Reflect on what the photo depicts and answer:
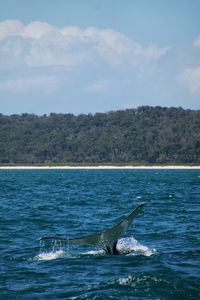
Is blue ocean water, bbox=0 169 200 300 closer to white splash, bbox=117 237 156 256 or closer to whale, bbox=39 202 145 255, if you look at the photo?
white splash, bbox=117 237 156 256

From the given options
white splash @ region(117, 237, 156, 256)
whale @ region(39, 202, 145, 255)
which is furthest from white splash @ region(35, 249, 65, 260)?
whale @ region(39, 202, 145, 255)

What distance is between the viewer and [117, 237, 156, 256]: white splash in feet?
76.8

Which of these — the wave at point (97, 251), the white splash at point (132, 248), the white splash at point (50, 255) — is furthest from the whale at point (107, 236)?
the white splash at point (50, 255)

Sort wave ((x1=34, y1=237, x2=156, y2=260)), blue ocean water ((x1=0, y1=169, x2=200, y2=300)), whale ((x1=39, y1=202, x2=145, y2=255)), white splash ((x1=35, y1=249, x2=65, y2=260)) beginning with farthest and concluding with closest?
wave ((x1=34, y1=237, x2=156, y2=260)) < white splash ((x1=35, y1=249, x2=65, y2=260)) < whale ((x1=39, y1=202, x2=145, y2=255)) < blue ocean water ((x1=0, y1=169, x2=200, y2=300))

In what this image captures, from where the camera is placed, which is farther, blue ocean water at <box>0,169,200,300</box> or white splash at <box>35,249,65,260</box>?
white splash at <box>35,249,65,260</box>

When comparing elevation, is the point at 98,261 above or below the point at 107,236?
below

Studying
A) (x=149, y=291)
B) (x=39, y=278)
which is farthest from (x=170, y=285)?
(x=39, y=278)

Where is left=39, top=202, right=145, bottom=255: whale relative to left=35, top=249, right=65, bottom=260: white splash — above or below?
above

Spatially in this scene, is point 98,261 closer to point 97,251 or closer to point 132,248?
point 97,251

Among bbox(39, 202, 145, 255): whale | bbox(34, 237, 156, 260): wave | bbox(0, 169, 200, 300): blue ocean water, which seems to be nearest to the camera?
bbox(0, 169, 200, 300): blue ocean water

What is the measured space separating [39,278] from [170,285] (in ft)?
11.9

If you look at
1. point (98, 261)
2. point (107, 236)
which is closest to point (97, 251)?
point (98, 261)

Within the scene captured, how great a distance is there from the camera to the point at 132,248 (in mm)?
24484

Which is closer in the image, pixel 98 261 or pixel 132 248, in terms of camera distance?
pixel 98 261
